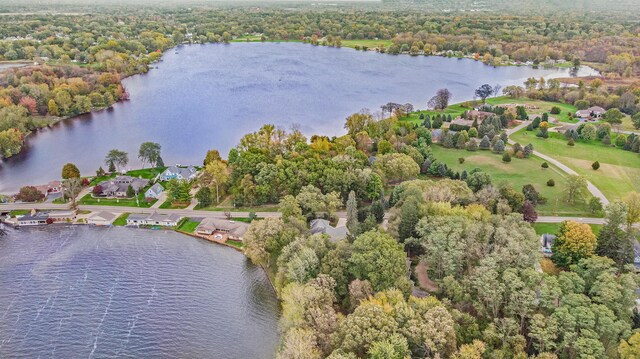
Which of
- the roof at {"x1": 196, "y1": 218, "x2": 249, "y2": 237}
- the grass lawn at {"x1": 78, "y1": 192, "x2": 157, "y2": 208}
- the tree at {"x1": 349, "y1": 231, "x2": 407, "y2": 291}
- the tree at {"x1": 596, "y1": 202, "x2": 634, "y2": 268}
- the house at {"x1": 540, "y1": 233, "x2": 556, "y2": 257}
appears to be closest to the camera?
the tree at {"x1": 349, "y1": 231, "x2": 407, "y2": 291}

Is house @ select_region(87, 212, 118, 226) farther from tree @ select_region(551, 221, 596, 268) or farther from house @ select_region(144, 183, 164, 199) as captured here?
tree @ select_region(551, 221, 596, 268)

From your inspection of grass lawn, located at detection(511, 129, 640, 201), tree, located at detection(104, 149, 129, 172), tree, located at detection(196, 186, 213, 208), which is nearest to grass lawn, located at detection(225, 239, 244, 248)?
tree, located at detection(196, 186, 213, 208)

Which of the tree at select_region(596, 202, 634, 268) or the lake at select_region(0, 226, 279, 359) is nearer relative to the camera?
the lake at select_region(0, 226, 279, 359)

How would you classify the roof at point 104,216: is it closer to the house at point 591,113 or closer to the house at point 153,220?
the house at point 153,220

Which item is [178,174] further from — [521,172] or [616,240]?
[616,240]

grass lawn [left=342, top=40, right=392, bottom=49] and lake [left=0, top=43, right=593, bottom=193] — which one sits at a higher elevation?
grass lawn [left=342, top=40, right=392, bottom=49]

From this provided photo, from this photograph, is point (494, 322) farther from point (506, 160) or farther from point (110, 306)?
point (506, 160)

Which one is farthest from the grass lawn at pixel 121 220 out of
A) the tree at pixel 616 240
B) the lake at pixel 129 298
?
the tree at pixel 616 240
